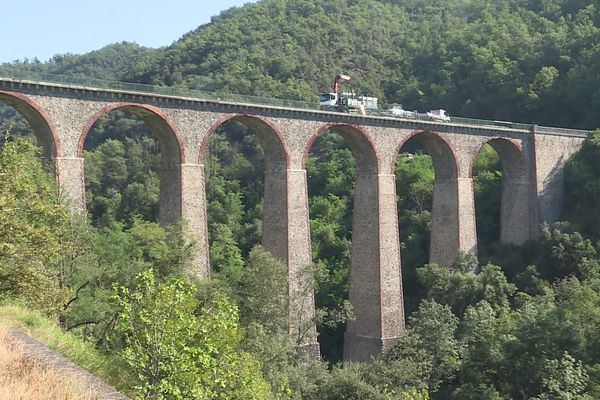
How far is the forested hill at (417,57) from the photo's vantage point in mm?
64250

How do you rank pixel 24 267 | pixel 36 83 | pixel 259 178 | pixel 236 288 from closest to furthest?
pixel 24 267
pixel 36 83
pixel 236 288
pixel 259 178

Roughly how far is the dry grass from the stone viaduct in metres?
17.7

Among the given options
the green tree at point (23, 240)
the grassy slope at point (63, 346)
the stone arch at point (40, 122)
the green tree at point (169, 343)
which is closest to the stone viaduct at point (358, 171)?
the stone arch at point (40, 122)

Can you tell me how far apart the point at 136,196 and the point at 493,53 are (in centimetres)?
4176

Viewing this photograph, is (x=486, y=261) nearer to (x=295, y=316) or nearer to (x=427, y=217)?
(x=427, y=217)

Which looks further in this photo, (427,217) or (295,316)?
(427,217)

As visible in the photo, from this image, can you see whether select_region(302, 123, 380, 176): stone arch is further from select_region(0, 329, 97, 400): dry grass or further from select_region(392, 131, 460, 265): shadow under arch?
select_region(0, 329, 97, 400): dry grass

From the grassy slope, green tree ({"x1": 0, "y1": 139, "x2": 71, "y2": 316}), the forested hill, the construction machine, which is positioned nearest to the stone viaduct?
the construction machine

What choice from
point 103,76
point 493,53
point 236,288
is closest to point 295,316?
point 236,288

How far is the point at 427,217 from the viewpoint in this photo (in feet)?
168

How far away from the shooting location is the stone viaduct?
25.6 meters

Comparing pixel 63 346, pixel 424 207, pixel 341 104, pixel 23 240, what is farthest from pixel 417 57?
pixel 63 346

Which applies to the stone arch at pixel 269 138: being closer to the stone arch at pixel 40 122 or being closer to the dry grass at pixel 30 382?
→ the stone arch at pixel 40 122

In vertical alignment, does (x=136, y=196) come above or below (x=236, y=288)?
above
